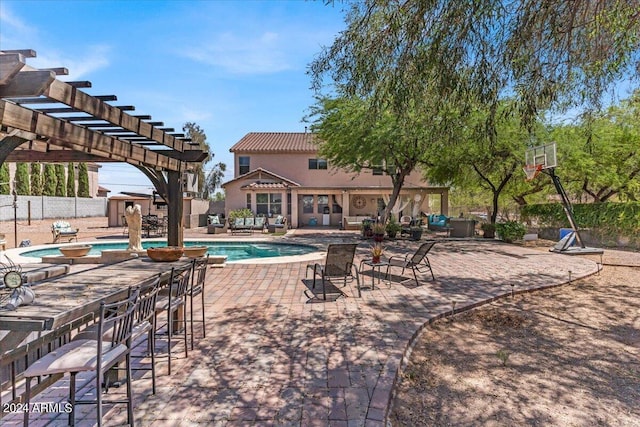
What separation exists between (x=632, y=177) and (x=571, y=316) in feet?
55.3

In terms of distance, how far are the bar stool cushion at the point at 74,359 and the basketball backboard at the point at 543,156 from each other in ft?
42.7

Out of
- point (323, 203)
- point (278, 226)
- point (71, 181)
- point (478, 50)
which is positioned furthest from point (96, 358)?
point (71, 181)

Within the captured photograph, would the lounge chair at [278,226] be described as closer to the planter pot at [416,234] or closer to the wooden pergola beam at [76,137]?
the planter pot at [416,234]

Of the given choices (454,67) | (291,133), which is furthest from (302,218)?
(454,67)

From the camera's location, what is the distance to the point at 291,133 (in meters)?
29.4

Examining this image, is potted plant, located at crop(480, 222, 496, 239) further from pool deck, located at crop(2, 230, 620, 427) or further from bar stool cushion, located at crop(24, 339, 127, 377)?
bar stool cushion, located at crop(24, 339, 127, 377)

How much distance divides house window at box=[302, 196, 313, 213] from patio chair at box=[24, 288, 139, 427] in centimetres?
2210

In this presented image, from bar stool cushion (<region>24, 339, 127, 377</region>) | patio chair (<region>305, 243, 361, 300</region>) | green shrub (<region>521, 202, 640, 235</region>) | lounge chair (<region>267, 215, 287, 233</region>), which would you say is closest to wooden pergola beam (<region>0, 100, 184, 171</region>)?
bar stool cushion (<region>24, 339, 127, 377</region>)

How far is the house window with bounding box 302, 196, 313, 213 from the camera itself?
24922mm

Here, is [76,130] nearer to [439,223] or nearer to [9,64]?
[9,64]

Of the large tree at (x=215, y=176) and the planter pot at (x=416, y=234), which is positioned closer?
the planter pot at (x=416, y=234)

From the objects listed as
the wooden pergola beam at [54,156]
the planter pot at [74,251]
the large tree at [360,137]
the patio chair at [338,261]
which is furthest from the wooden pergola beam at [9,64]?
A: the large tree at [360,137]

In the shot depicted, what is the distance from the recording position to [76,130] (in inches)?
142

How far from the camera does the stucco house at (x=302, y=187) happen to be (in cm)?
2322
